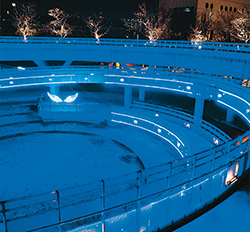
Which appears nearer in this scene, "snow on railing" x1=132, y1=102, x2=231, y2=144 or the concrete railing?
"snow on railing" x1=132, y1=102, x2=231, y2=144

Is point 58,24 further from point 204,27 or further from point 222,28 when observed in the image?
point 222,28

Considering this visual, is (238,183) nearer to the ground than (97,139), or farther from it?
farther from it

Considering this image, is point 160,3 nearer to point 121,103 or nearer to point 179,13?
point 179,13

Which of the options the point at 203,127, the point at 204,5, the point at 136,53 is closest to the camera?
the point at 203,127

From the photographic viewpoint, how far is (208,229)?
8.10m

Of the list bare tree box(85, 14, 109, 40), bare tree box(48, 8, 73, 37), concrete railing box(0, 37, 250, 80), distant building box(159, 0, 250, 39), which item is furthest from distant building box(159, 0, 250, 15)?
concrete railing box(0, 37, 250, 80)

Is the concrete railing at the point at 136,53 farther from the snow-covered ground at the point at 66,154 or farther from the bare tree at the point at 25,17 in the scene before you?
the bare tree at the point at 25,17

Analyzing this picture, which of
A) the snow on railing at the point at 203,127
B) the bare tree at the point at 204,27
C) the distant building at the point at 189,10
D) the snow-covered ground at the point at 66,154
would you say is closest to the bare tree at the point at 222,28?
the bare tree at the point at 204,27

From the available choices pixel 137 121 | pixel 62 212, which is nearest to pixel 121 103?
pixel 137 121

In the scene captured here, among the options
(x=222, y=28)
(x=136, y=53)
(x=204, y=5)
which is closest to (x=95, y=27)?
(x=204, y=5)

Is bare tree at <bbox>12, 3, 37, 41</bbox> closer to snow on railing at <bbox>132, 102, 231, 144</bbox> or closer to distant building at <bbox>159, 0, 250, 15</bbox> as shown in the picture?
distant building at <bbox>159, 0, 250, 15</bbox>

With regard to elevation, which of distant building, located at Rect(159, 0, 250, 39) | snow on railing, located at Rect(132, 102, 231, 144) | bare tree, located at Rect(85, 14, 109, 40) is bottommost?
snow on railing, located at Rect(132, 102, 231, 144)

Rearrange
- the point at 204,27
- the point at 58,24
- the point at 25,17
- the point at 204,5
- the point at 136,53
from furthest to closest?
the point at 204,5
the point at 25,17
the point at 58,24
the point at 204,27
the point at 136,53

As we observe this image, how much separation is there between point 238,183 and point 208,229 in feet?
12.1
